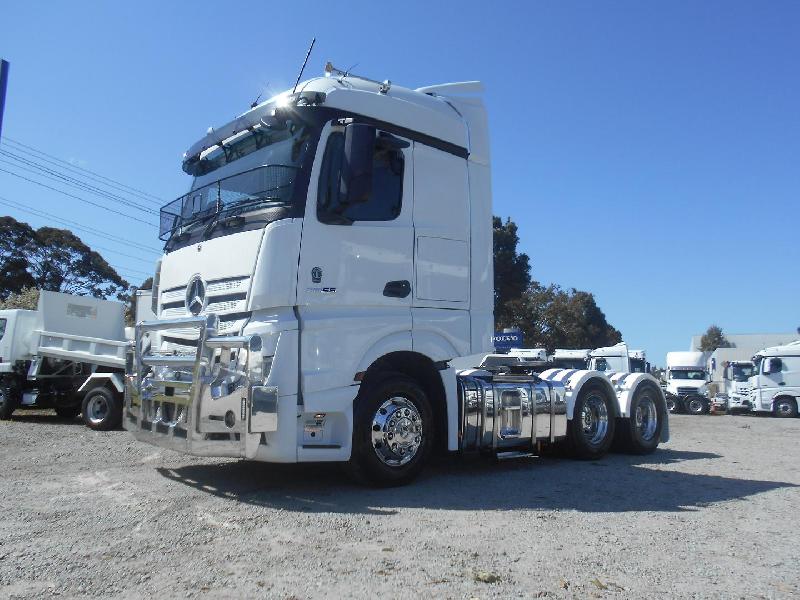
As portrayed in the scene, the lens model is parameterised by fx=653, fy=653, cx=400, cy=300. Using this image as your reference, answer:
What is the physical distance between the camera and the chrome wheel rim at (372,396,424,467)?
6398mm

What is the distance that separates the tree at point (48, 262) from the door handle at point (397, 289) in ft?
120

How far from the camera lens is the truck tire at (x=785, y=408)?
85.1 feet

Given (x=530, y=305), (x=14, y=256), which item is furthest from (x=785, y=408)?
(x=14, y=256)

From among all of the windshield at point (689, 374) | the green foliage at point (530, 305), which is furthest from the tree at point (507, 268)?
the windshield at point (689, 374)

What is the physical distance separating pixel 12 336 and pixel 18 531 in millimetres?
11120

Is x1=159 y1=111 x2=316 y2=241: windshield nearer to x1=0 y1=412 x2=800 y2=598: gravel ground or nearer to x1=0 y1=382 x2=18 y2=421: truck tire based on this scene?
x1=0 y1=412 x2=800 y2=598: gravel ground

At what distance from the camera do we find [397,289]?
21.7 ft

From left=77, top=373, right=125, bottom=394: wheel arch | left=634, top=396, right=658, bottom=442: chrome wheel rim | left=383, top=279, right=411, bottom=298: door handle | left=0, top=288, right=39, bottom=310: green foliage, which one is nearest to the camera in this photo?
left=383, top=279, right=411, bottom=298: door handle

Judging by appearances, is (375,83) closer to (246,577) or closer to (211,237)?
(211,237)

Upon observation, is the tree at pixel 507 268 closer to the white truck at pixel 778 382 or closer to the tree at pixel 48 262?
the white truck at pixel 778 382

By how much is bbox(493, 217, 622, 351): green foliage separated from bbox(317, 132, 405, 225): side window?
26.3 metres

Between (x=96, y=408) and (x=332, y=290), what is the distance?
28.7ft

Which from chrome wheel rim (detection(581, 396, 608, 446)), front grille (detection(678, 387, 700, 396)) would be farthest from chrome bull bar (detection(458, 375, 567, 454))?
front grille (detection(678, 387, 700, 396))

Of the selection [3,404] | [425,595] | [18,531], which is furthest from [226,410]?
[3,404]
